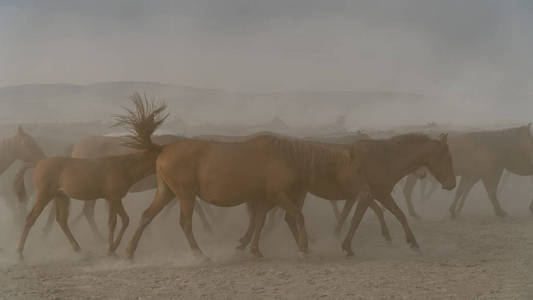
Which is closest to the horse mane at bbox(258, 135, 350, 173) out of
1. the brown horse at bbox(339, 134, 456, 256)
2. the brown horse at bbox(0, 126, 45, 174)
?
the brown horse at bbox(339, 134, 456, 256)

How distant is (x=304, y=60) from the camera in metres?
12.0

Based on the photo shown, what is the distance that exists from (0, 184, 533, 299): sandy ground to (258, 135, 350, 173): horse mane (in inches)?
50.2

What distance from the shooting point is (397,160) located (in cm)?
761

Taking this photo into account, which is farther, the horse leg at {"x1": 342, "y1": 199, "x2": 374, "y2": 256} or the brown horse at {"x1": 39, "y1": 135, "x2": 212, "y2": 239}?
the brown horse at {"x1": 39, "y1": 135, "x2": 212, "y2": 239}

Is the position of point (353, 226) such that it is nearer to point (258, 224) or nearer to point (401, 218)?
point (401, 218)

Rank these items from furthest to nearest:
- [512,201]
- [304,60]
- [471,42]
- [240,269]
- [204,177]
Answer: [512,201]
[304,60]
[471,42]
[204,177]
[240,269]

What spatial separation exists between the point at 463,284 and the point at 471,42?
7325 mm

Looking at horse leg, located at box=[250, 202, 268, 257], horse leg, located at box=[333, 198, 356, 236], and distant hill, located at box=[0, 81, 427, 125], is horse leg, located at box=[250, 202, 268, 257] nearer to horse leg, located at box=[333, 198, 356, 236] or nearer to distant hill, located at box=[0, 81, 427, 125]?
horse leg, located at box=[333, 198, 356, 236]

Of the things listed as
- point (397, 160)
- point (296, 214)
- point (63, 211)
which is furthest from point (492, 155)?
point (63, 211)

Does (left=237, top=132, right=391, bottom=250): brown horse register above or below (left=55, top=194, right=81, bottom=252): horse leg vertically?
above

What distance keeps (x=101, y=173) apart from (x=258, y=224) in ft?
7.51

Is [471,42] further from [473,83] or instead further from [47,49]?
[47,49]

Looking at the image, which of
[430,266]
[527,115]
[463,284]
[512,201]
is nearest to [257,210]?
[430,266]

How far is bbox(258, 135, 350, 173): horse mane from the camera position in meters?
7.02
